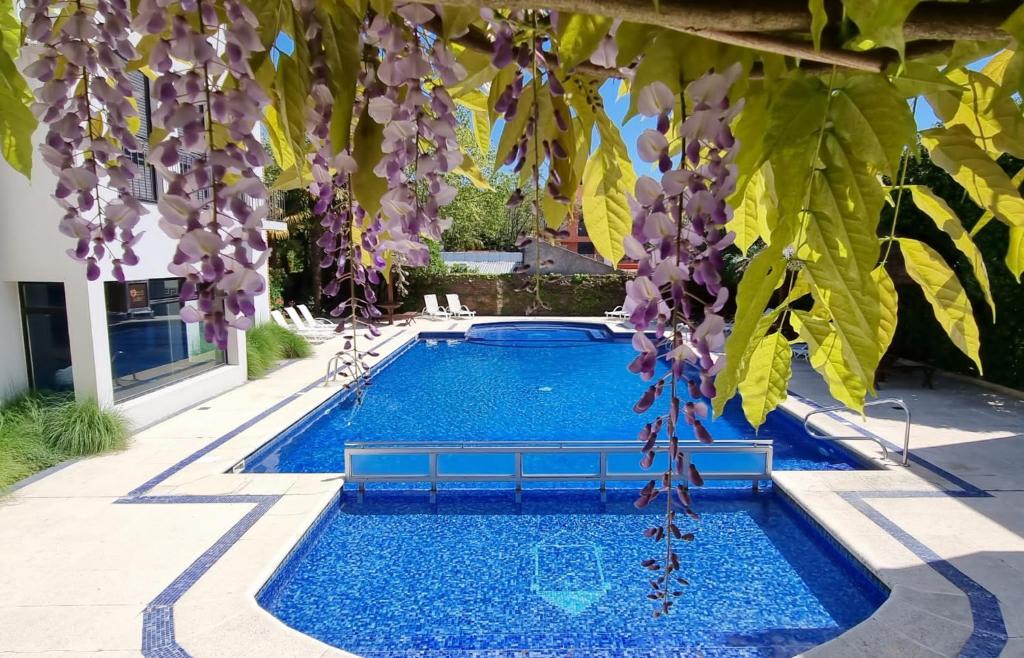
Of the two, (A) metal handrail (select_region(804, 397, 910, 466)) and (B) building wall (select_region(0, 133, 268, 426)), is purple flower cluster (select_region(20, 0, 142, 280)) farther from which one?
(B) building wall (select_region(0, 133, 268, 426))

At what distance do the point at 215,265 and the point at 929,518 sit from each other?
22.3 ft

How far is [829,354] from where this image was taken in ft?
2.53

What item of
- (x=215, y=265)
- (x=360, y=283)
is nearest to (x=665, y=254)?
(x=215, y=265)

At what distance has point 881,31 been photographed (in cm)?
43

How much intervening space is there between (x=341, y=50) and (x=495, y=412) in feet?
32.9

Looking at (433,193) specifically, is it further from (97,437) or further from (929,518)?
(97,437)

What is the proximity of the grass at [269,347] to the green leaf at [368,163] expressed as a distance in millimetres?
12305

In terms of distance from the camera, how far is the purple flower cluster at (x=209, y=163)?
0.66m

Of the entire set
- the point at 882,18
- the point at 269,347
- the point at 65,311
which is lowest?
the point at 269,347

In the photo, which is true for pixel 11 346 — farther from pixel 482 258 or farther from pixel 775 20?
pixel 482 258

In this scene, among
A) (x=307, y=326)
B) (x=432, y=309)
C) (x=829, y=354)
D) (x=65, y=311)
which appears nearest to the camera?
(x=829, y=354)

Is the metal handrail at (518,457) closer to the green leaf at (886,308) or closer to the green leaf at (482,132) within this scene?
the green leaf at (482,132)

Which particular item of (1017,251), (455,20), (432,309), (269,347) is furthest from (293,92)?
(432,309)

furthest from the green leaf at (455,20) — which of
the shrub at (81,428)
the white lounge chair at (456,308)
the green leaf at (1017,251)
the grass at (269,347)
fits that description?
the white lounge chair at (456,308)
